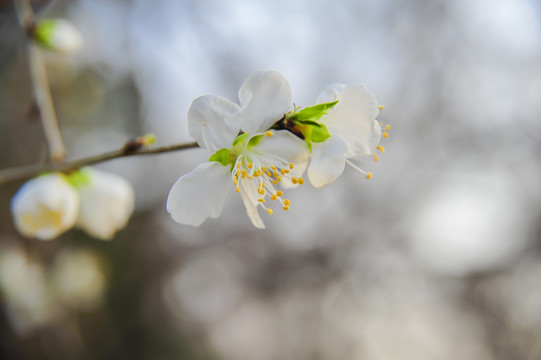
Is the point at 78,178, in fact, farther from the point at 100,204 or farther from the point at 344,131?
Answer: the point at 344,131

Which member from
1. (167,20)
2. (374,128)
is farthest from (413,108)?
(374,128)

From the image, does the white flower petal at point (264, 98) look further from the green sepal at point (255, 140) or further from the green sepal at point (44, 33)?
the green sepal at point (44, 33)

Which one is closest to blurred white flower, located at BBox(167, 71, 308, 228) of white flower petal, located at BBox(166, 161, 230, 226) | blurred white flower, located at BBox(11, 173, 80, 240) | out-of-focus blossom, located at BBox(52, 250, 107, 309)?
white flower petal, located at BBox(166, 161, 230, 226)

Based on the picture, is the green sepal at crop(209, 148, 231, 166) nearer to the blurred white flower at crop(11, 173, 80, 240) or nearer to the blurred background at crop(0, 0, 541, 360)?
the blurred white flower at crop(11, 173, 80, 240)

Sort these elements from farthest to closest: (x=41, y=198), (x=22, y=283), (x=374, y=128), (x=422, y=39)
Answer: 1. (x=422, y=39)
2. (x=22, y=283)
3. (x=41, y=198)
4. (x=374, y=128)

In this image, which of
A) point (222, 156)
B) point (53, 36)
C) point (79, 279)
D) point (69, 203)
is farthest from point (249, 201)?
point (79, 279)

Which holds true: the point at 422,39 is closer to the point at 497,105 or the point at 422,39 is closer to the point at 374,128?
the point at 497,105
